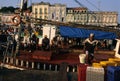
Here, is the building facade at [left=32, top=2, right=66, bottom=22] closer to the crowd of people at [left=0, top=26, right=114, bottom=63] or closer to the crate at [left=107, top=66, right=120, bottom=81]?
the crowd of people at [left=0, top=26, right=114, bottom=63]

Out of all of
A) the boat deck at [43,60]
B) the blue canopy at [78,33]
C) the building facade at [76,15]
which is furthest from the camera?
the building facade at [76,15]

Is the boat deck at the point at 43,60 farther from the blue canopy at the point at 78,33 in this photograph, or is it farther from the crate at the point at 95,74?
the blue canopy at the point at 78,33

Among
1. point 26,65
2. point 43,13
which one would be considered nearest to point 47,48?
point 26,65

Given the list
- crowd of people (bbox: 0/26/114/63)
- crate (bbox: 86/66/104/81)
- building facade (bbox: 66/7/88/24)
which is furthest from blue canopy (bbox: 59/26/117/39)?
building facade (bbox: 66/7/88/24)

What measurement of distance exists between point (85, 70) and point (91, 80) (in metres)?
0.51

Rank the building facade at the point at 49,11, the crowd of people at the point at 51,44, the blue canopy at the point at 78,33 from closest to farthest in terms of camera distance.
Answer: the crowd of people at the point at 51,44
the blue canopy at the point at 78,33
the building facade at the point at 49,11

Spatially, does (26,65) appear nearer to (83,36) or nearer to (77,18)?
(83,36)

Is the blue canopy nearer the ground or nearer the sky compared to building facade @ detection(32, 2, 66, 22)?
nearer the sky

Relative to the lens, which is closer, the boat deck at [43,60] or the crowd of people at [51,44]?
the crowd of people at [51,44]

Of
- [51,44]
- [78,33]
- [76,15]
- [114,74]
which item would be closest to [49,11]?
[76,15]

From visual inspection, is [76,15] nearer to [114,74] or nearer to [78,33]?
[78,33]

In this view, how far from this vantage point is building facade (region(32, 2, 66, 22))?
149750 mm

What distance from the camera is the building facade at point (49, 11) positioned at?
150 meters

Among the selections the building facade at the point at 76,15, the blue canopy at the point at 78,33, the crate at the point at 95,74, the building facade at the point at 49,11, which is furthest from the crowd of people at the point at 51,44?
the building facade at the point at 49,11
